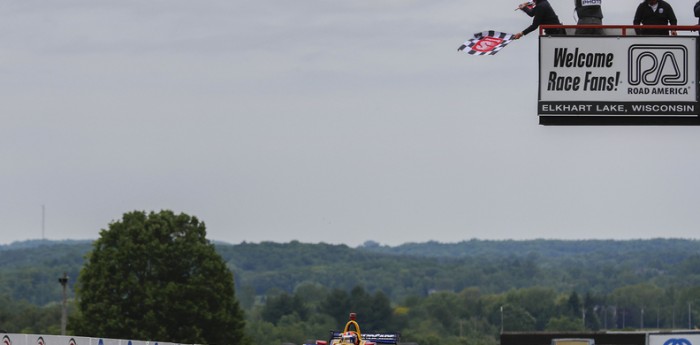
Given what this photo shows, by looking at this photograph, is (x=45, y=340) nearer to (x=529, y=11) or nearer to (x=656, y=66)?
(x=529, y=11)

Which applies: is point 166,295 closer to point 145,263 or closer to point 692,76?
point 145,263

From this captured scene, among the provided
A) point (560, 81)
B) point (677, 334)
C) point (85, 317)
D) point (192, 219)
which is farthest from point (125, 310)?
point (677, 334)

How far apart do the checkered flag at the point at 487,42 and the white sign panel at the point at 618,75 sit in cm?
75

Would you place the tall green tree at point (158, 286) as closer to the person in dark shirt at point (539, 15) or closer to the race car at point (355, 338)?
the race car at point (355, 338)

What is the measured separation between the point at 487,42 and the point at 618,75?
8.56 feet

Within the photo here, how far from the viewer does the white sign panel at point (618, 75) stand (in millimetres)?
33500

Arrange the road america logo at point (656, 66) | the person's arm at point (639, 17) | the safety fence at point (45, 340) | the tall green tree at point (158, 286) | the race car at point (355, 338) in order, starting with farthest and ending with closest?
the tall green tree at point (158, 286)
the race car at point (355, 338)
the person's arm at point (639, 17)
the road america logo at point (656, 66)
the safety fence at point (45, 340)

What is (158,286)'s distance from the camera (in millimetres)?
104500

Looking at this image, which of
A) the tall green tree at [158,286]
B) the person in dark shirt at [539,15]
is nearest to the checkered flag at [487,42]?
the person in dark shirt at [539,15]

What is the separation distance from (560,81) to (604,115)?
1071 mm

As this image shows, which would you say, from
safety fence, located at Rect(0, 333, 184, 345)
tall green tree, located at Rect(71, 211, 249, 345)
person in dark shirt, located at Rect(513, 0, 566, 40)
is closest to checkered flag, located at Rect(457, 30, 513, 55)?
person in dark shirt, located at Rect(513, 0, 566, 40)

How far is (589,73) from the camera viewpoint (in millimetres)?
33625

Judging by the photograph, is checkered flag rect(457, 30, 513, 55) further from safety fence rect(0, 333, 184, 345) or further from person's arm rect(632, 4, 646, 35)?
safety fence rect(0, 333, 184, 345)

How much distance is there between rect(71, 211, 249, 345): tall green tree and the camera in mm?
100688
